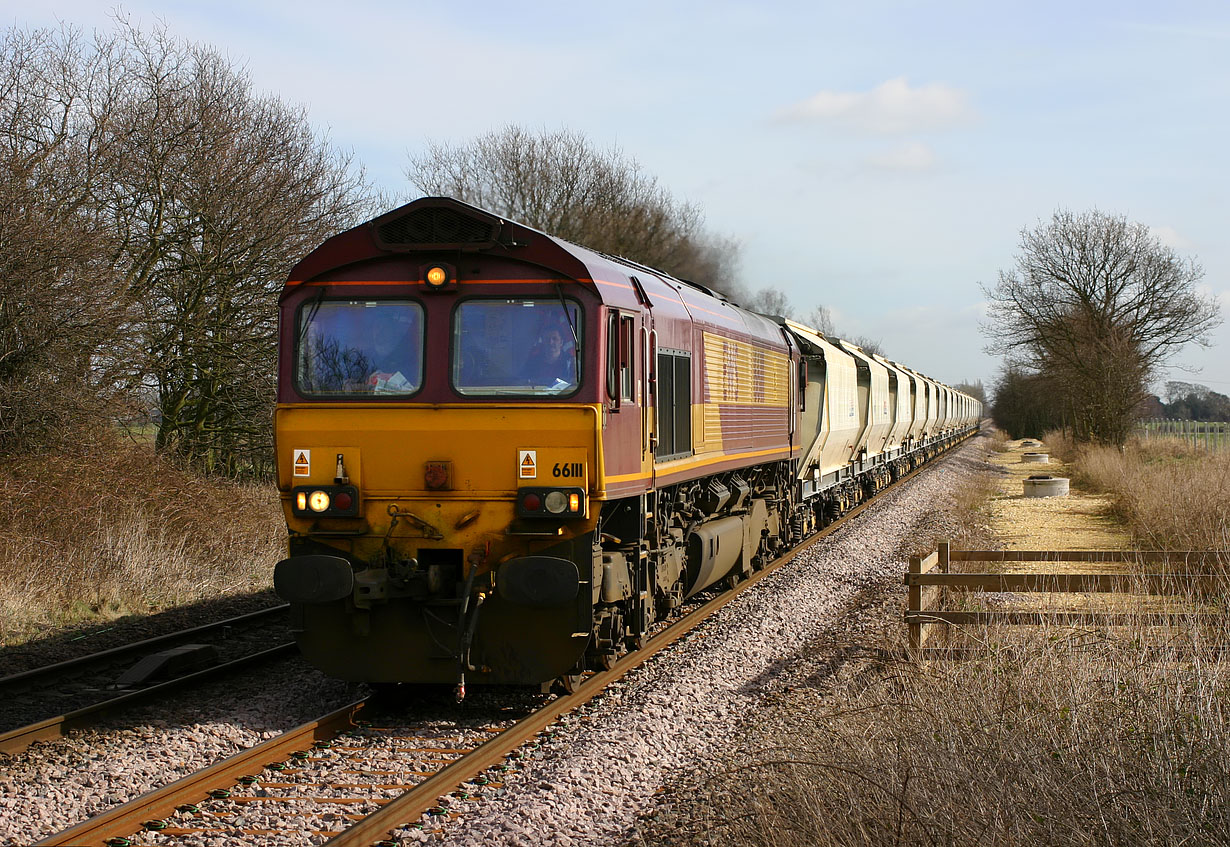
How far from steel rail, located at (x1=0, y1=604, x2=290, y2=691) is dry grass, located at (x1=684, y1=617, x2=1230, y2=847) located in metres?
5.32

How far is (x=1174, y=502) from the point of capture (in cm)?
1678

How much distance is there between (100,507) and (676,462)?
8.24 m

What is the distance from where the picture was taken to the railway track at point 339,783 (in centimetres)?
533

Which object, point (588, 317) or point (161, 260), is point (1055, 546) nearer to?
point (588, 317)

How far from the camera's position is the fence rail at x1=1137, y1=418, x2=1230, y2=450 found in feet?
115

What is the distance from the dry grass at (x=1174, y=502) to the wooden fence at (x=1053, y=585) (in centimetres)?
240

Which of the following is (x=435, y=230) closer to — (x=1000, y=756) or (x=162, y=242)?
(x=1000, y=756)

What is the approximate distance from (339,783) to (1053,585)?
6.43m

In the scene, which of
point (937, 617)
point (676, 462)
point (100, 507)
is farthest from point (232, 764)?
point (100, 507)

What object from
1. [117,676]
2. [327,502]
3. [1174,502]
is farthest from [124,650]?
[1174,502]

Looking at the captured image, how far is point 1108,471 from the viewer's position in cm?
2938

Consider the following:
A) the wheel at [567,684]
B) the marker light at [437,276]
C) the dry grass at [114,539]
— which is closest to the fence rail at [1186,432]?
the dry grass at [114,539]

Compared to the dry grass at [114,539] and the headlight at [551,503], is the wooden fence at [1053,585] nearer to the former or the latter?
the headlight at [551,503]

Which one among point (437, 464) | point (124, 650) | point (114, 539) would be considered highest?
Result: point (437, 464)
